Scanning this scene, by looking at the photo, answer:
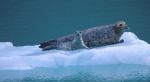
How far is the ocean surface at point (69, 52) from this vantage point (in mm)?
4145

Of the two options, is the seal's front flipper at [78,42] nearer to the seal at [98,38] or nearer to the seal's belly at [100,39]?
the seal at [98,38]

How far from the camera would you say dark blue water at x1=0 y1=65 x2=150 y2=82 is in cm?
388

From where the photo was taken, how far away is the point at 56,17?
727 cm

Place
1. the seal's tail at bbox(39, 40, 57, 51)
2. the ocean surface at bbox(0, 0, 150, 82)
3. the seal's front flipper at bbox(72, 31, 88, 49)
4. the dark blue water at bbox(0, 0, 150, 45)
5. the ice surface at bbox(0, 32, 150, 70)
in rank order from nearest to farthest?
the ocean surface at bbox(0, 0, 150, 82) < the ice surface at bbox(0, 32, 150, 70) < the seal's front flipper at bbox(72, 31, 88, 49) < the seal's tail at bbox(39, 40, 57, 51) < the dark blue water at bbox(0, 0, 150, 45)

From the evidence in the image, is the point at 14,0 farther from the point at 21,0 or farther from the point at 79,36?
the point at 79,36

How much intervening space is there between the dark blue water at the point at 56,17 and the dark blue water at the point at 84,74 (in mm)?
2903

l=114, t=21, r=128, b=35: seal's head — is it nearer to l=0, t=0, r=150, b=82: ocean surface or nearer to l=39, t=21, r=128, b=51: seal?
l=39, t=21, r=128, b=51: seal

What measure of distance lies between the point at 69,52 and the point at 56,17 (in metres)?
2.54

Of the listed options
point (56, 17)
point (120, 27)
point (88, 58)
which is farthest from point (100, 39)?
point (56, 17)

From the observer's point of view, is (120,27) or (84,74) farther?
(120,27)

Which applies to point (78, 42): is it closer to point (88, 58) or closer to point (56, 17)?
point (88, 58)

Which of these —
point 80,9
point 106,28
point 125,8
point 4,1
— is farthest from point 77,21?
point 106,28

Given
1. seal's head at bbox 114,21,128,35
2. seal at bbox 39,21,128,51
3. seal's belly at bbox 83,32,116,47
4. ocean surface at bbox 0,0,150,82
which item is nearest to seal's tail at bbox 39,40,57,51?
seal at bbox 39,21,128,51

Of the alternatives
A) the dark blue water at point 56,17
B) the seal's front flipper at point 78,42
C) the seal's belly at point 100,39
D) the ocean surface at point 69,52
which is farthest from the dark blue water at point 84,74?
the dark blue water at point 56,17
